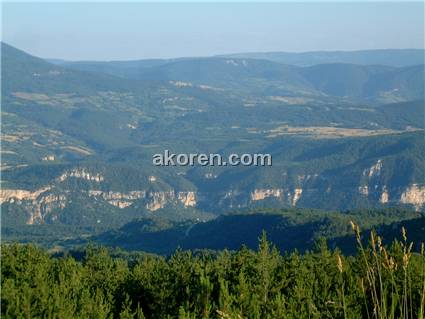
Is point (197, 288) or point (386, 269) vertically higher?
point (386, 269)

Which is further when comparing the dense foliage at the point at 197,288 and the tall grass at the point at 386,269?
the dense foliage at the point at 197,288

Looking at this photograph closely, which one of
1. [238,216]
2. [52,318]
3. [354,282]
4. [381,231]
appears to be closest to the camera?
[52,318]

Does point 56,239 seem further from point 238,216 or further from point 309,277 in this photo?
point 309,277

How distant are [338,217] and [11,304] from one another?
A: 12286 cm

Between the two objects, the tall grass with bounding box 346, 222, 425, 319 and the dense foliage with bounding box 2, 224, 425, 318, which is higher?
the tall grass with bounding box 346, 222, 425, 319

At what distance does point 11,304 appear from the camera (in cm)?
2739

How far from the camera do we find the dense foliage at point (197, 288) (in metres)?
25.5

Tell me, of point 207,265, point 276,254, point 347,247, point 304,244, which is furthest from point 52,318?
point 304,244

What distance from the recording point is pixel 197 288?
107 feet

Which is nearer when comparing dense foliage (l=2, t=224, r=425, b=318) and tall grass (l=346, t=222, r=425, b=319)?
tall grass (l=346, t=222, r=425, b=319)

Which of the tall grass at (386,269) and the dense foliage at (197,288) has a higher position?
the tall grass at (386,269)

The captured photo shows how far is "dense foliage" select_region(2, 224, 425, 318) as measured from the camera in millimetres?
25484

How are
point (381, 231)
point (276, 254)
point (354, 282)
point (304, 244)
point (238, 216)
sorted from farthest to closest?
1. point (238, 216)
2. point (304, 244)
3. point (381, 231)
4. point (276, 254)
5. point (354, 282)

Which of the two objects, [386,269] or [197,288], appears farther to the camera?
[197,288]
